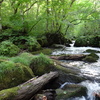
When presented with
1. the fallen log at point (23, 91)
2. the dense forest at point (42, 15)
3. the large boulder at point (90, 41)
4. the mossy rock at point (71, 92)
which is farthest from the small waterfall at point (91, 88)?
the large boulder at point (90, 41)

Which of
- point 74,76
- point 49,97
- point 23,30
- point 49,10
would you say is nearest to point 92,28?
point 49,10

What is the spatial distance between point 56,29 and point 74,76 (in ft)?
39.1

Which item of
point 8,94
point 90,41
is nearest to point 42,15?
point 90,41

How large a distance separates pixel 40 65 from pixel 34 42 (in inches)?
259

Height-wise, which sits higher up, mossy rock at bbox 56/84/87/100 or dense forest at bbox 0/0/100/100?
dense forest at bbox 0/0/100/100

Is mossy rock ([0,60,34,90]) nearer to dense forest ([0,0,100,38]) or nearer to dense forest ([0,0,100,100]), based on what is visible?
dense forest ([0,0,100,100])

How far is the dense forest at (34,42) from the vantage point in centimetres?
347

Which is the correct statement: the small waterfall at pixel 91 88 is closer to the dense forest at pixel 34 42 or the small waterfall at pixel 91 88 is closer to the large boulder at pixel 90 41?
the dense forest at pixel 34 42

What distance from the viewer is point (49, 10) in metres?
14.4

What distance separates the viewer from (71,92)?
11.5ft

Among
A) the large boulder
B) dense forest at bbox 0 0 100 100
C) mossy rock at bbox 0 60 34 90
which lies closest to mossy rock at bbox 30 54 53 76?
dense forest at bbox 0 0 100 100

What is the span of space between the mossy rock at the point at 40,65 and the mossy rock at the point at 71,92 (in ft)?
3.91

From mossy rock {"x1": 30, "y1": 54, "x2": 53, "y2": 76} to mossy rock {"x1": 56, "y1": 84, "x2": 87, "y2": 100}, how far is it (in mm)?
1193

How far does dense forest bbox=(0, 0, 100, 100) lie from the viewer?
347 cm
